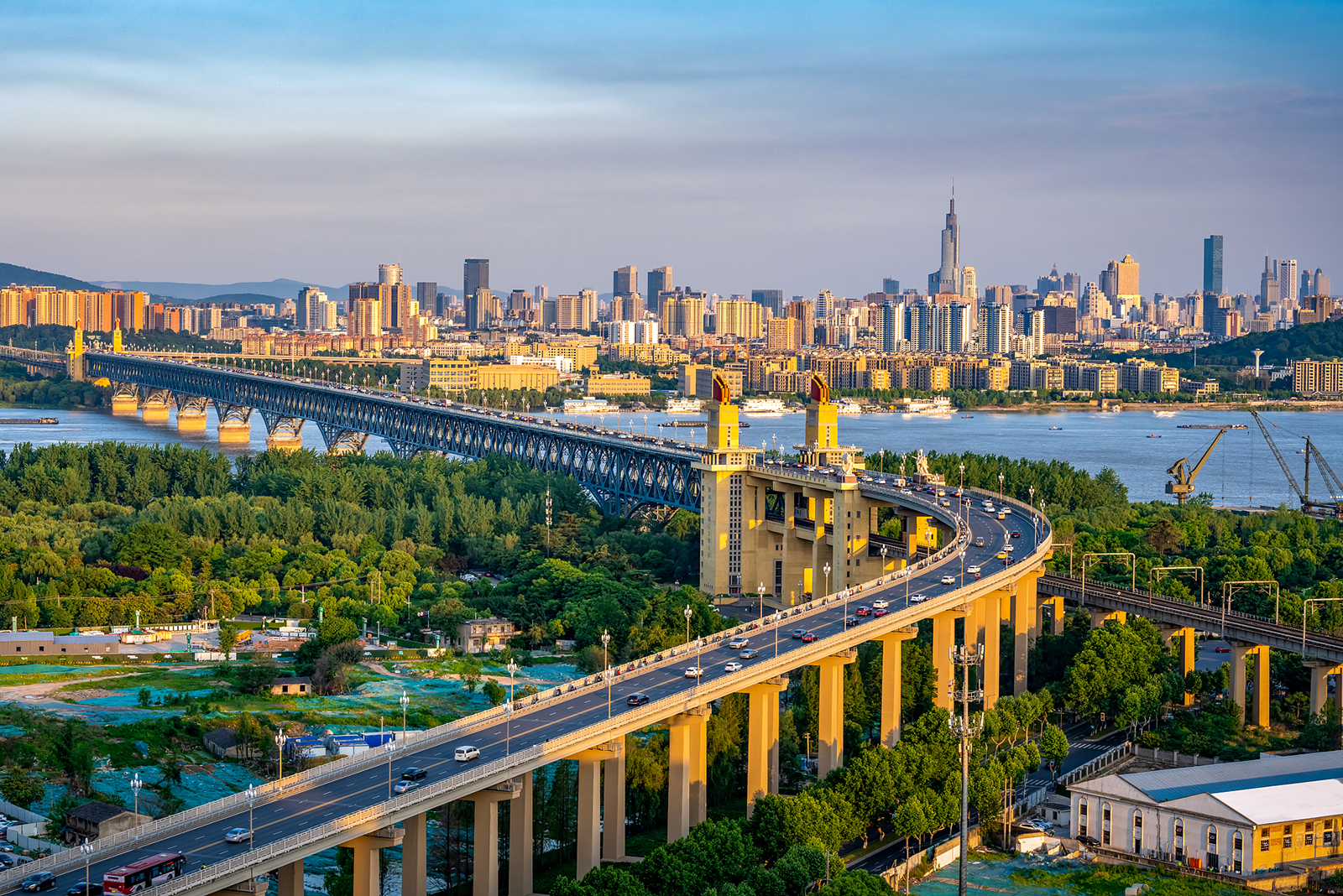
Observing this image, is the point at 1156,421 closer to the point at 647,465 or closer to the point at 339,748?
the point at 647,465

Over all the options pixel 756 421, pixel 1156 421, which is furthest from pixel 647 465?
pixel 1156 421

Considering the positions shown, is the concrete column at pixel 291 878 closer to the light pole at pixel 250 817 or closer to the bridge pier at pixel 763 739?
the light pole at pixel 250 817

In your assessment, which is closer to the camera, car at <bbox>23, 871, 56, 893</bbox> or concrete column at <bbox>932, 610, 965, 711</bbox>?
car at <bbox>23, 871, 56, 893</bbox>

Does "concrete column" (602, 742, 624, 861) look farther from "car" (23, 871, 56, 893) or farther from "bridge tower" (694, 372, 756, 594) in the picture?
"bridge tower" (694, 372, 756, 594)

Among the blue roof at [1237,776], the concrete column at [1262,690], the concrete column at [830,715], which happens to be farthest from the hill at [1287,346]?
the concrete column at [830,715]

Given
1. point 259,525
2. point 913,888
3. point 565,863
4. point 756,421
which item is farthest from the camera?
point 756,421

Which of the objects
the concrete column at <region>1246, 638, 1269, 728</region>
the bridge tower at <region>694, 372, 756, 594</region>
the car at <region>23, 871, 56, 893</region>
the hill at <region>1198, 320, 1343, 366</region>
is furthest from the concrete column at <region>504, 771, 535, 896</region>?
the hill at <region>1198, 320, 1343, 366</region>
